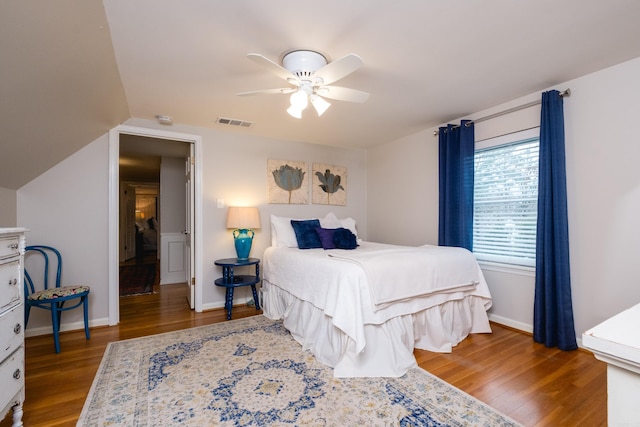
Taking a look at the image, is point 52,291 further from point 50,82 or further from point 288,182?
point 288,182

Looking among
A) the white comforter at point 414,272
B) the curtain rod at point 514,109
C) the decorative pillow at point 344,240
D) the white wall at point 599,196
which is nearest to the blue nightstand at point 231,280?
the decorative pillow at point 344,240

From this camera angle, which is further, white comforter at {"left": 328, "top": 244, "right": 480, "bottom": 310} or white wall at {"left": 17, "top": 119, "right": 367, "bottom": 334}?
white wall at {"left": 17, "top": 119, "right": 367, "bottom": 334}

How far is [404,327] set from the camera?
2355 millimetres

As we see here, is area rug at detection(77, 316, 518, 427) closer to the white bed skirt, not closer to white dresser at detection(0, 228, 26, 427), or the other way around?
the white bed skirt

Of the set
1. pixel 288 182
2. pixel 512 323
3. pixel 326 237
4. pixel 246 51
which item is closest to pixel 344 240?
pixel 326 237

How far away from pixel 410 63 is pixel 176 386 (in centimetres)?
285

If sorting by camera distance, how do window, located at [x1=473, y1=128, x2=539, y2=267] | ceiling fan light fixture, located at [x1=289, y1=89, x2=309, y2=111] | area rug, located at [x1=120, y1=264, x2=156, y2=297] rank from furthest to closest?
1. area rug, located at [x1=120, y1=264, x2=156, y2=297]
2. window, located at [x1=473, y1=128, x2=539, y2=267]
3. ceiling fan light fixture, located at [x1=289, y1=89, x2=309, y2=111]

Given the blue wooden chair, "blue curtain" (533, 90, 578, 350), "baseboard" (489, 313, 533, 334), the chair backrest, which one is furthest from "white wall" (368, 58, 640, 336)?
the chair backrest

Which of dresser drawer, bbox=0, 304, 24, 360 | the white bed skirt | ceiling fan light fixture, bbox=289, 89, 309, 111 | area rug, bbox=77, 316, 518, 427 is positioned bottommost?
area rug, bbox=77, 316, 518, 427

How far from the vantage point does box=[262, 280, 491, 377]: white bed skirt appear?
6.91 ft

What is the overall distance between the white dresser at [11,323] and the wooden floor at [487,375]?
0.32 meters

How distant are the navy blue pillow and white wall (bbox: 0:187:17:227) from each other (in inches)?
104

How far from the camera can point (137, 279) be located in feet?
18.1

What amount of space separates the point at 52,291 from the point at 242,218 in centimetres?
183
